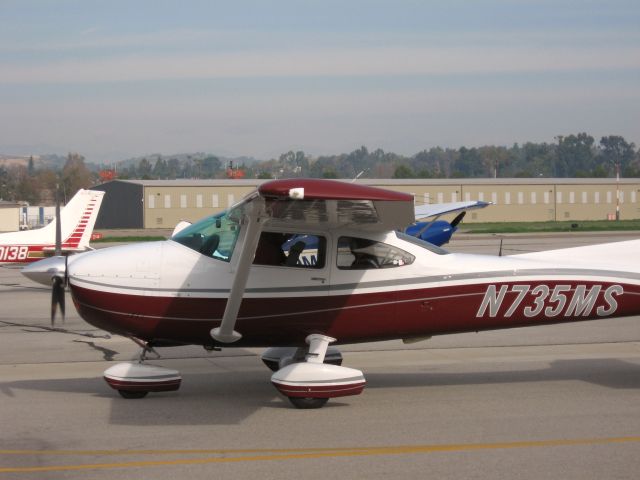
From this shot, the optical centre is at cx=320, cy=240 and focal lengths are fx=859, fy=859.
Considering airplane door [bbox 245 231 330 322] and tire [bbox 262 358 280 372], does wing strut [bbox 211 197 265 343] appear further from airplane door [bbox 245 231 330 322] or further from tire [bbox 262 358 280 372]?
tire [bbox 262 358 280 372]

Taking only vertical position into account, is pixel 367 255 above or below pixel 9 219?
above

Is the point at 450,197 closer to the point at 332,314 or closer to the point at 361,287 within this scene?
the point at 361,287

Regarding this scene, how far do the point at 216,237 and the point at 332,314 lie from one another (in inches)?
55.2

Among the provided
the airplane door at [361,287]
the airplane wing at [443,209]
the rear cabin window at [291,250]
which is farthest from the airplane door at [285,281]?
the airplane wing at [443,209]

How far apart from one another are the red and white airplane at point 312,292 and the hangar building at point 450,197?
47292 mm

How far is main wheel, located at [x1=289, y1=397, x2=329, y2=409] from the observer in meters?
8.23

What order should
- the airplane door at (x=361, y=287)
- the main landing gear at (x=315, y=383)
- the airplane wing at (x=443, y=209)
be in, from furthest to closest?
1. the airplane wing at (x=443, y=209)
2. the airplane door at (x=361, y=287)
3. the main landing gear at (x=315, y=383)

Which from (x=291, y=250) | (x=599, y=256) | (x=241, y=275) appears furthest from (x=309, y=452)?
(x=599, y=256)

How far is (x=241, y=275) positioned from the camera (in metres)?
7.96

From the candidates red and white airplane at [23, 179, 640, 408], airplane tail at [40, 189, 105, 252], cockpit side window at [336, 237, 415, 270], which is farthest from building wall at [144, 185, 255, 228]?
cockpit side window at [336, 237, 415, 270]

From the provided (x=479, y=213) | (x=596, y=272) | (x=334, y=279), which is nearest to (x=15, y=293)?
(x=334, y=279)

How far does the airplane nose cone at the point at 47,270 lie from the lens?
28.3ft

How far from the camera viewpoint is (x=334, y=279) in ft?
28.4

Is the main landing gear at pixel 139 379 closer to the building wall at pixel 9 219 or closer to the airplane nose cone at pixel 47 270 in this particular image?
the airplane nose cone at pixel 47 270
